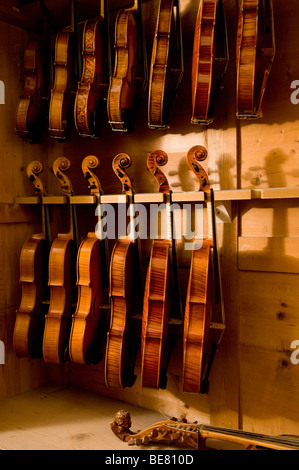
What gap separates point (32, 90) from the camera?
2498 mm

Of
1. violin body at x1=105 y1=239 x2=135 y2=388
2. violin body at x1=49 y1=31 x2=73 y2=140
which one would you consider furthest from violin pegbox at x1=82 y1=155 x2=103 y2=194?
violin body at x1=105 y1=239 x2=135 y2=388

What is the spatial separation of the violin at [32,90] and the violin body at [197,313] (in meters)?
1.24

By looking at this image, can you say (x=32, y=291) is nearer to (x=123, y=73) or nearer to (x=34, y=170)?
(x=34, y=170)

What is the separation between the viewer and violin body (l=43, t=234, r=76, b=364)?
7.88ft

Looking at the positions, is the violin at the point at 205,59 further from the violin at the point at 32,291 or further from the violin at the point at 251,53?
the violin at the point at 32,291

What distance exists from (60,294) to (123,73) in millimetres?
1187

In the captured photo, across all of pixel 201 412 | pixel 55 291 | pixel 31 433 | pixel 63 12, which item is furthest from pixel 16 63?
pixel 201 412

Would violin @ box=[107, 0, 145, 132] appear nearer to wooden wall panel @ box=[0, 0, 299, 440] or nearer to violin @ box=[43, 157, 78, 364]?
wooden wall panel @ box=[0, 0, 299, 440]

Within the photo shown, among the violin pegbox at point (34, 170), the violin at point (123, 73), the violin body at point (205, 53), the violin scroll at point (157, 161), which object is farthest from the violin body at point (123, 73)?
the violin pegbox at point (34, 170)

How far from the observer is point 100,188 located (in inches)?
95.5

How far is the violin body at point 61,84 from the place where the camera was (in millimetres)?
2396

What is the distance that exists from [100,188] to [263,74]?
39.1 inches

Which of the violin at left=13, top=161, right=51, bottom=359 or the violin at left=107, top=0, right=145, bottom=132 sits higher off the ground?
the violin at left=107, top=0, right=145, bottom=132
